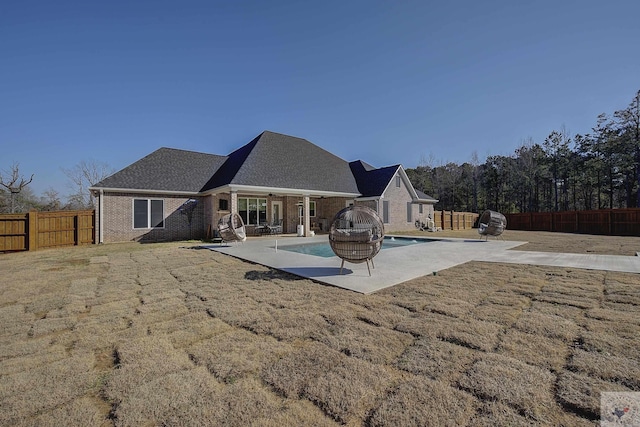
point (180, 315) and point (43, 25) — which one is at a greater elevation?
point (43, 25)

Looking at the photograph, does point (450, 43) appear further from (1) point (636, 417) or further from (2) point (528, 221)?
(2) point (528, 221)

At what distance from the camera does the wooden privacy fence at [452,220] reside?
25969 mm

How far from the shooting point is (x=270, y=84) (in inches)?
595

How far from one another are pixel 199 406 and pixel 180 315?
228 centimetres

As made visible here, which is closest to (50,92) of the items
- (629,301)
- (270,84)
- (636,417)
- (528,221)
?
(270,84)

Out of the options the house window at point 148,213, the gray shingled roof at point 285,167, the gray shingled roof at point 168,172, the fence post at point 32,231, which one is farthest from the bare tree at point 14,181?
the gray shingled roof at point 285,167

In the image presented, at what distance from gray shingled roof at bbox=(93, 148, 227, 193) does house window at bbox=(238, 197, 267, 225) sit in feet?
9.45

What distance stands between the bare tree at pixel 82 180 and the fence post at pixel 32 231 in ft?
82.2

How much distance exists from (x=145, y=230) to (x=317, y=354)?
1581 centimetres

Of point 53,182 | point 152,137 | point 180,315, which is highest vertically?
point 152,137

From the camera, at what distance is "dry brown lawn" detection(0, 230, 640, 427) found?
203 centimetres

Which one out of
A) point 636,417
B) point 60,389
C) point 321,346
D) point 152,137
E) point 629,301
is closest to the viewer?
point 636,417

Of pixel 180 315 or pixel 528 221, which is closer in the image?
pixel 180 315

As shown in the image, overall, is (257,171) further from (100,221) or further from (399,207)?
(399,207)
